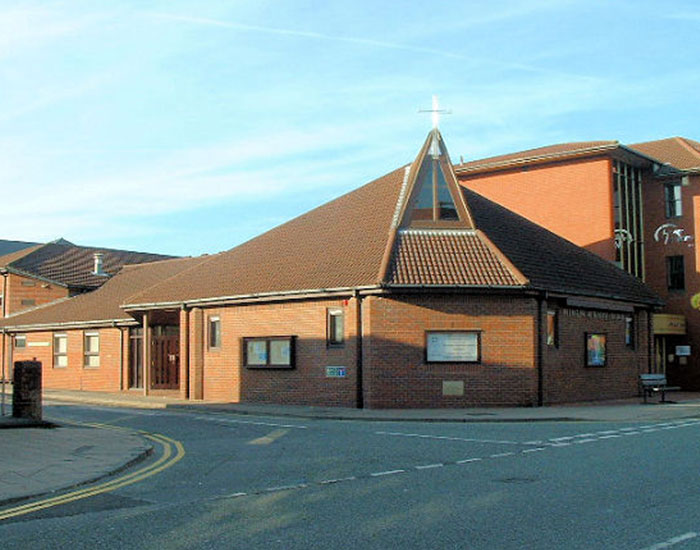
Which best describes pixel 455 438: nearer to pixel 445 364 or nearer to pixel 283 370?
pixel 445 364

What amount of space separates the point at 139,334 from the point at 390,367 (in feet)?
51.1

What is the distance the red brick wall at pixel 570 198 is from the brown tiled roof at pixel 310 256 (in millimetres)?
13970

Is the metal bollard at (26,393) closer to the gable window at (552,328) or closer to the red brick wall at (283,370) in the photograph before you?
the red brick wall at (283,370)

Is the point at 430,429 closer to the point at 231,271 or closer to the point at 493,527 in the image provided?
the point at 493,527

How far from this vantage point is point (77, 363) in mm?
39688

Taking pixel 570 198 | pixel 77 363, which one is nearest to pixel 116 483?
pixel 77 363

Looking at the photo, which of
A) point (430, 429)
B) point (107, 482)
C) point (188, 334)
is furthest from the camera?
point (188, 334)

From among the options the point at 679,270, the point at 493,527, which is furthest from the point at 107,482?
the point at 679,270

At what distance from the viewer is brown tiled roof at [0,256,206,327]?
38750mm

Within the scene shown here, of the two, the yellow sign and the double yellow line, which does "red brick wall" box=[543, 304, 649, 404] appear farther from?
the double yellow line

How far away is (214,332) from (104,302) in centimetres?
1213

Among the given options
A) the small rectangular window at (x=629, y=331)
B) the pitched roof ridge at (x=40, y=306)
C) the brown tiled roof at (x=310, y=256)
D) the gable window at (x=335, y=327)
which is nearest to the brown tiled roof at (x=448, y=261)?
the brown tiled roof at (x=310, y=256)

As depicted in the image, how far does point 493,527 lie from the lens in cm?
831

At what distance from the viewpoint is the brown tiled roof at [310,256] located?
2708 centimetres
